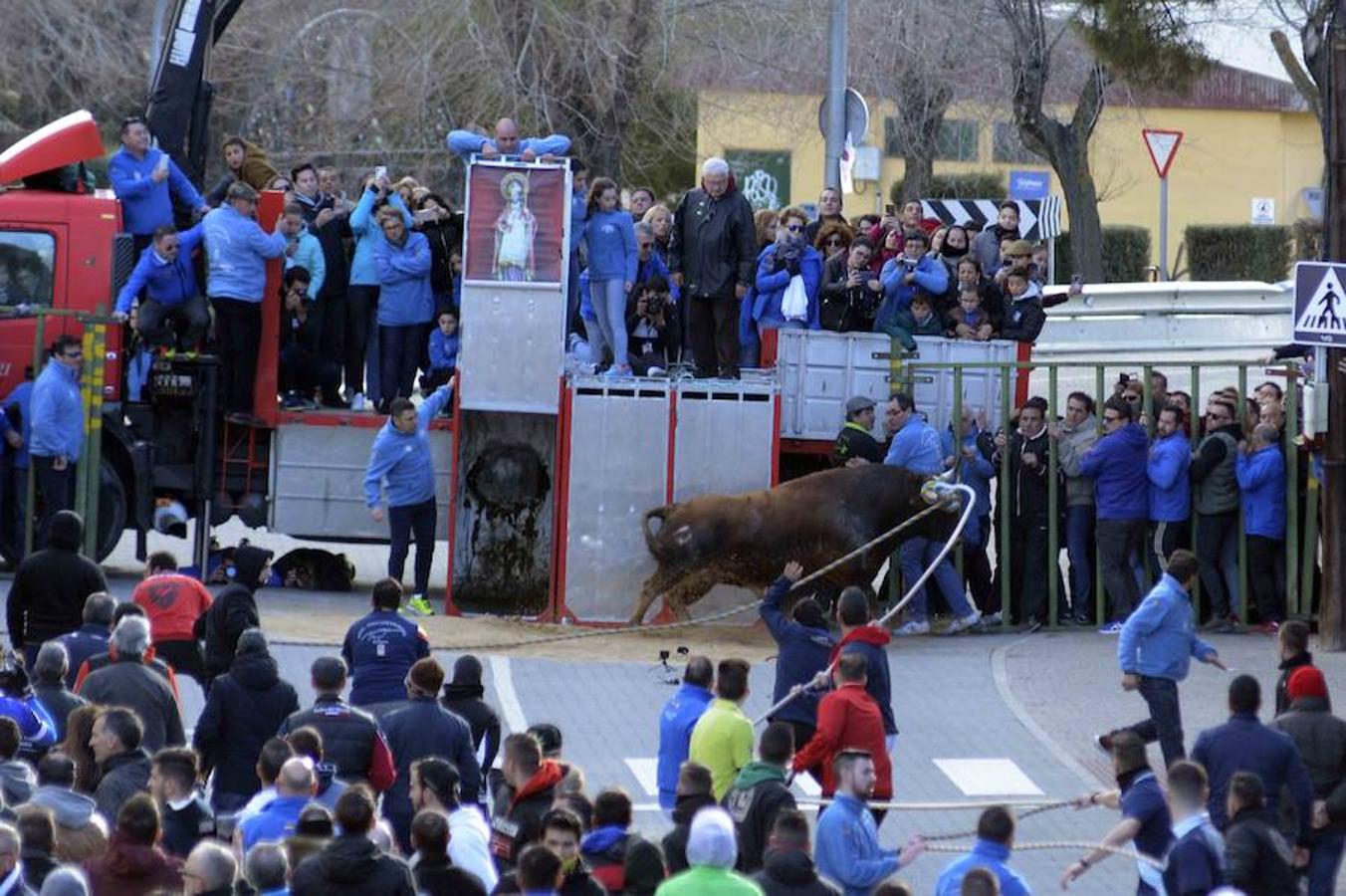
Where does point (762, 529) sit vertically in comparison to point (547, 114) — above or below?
below

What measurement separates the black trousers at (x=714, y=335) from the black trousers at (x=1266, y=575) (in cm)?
423

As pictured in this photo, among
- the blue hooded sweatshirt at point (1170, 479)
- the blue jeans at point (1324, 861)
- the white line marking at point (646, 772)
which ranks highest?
the blue hooded sweatshirt at point (1170, 479)

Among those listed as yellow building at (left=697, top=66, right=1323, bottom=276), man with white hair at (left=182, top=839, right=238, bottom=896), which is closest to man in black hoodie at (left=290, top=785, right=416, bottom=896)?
man with white hair at (left=182, top=839, right=238, bottom=896)

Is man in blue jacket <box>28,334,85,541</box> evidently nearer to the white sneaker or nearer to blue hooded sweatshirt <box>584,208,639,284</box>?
blue hooded sweatshirt <box>584,208,639,284</box>

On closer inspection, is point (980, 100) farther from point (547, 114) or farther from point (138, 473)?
point (138, 473)

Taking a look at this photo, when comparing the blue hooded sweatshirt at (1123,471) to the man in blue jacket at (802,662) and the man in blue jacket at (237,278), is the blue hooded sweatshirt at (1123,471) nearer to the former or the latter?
the man in blue jacket at (237,278)

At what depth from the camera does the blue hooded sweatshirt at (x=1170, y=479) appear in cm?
2003

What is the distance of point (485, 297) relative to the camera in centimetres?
2039

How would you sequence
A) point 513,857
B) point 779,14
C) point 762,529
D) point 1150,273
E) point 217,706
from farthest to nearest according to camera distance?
point 1150,273 < point 779,14 < point 762,529 < point 217,706 < point 513,857

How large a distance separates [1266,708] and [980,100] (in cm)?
2219

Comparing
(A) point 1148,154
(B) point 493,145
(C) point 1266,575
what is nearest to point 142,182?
(B) point 493,145

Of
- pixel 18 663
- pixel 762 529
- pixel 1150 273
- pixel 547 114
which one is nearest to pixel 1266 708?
pixel 762 529

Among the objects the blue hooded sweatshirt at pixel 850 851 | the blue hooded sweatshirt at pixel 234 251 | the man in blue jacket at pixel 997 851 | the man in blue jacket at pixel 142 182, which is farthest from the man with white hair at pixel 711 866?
the man in blue jacket at pixel 142 182

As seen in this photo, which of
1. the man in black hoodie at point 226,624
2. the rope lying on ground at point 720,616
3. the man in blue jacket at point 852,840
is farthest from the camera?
the rope lying on ground at point 720,616
